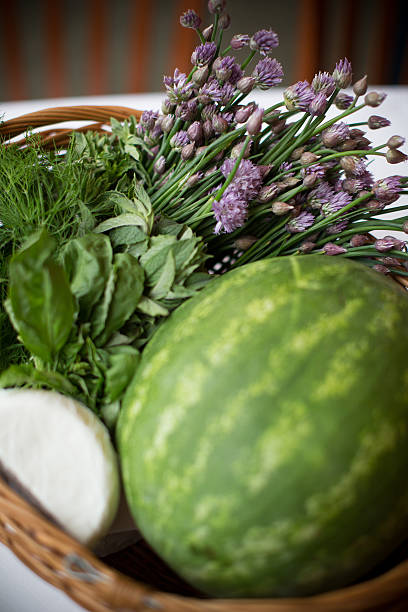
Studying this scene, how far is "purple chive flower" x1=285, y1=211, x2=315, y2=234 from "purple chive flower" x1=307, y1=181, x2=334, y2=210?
2 centimetres

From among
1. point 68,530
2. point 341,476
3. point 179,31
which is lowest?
point 68,530

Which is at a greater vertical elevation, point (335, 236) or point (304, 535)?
point (335, 236)

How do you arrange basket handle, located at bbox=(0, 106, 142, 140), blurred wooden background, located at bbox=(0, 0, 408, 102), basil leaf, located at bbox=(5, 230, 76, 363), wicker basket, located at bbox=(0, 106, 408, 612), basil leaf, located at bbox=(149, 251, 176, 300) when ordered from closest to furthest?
wicker basket, located at bbox=(0, 106, 408, 612) < basil leaf, located at bbox=(5, 230, 76, 363) < basil leaf, located at bbox=(149, 251, 176, 300) < basket handle, located at bbox=(0, 106, 142, 140) < blurred wooden background, located at bbox=(0, 0, 408, 102)

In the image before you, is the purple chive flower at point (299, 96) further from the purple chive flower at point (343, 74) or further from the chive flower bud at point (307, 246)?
the chive flower bud at point (307, 246)

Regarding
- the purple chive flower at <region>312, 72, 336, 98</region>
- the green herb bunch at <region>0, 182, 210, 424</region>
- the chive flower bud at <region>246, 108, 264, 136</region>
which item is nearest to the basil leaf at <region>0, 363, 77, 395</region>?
the green herb bunch at <region>0, 182, 210, 424</region>

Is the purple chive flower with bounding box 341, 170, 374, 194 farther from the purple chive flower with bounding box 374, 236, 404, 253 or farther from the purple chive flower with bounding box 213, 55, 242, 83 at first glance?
the purple chive flower with bounding box 213, 55, 242, 83

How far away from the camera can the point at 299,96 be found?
72cm

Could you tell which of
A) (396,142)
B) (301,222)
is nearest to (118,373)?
(301,222)

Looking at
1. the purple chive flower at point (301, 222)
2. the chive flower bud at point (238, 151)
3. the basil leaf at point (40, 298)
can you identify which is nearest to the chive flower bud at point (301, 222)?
the purple chive flower at point (301, 222)

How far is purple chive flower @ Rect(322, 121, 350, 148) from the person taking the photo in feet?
2.42

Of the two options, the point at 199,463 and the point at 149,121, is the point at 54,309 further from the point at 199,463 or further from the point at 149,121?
the point at 149,121

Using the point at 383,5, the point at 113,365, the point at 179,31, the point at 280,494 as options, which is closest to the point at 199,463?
the point at 280,494

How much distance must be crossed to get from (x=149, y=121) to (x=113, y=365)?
1.31 feet

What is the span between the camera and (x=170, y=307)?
0.72 metres
